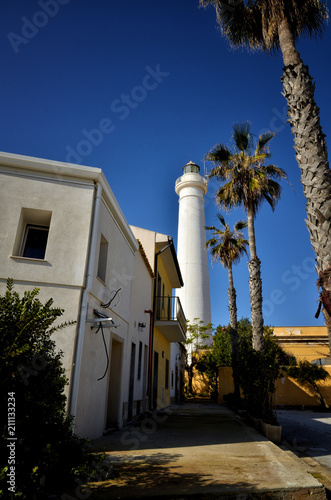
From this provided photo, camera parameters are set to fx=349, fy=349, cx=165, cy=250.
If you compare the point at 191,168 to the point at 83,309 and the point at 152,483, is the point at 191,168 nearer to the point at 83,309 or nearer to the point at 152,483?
the point at 83,309

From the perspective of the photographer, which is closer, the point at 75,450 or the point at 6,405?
the point at 6,405

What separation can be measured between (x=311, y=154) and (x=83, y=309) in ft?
16.0

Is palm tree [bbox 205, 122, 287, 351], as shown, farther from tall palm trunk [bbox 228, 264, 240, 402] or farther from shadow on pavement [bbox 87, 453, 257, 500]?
shadow on pavement [bbox 87, 453, 257, 500]

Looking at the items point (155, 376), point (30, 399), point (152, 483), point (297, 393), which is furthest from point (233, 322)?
point (30, 399)

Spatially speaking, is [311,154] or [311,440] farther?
[311,440]

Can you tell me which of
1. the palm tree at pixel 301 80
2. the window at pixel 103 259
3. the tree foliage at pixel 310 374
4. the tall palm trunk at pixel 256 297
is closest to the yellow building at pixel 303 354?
the tree foliage at pixel 310 374

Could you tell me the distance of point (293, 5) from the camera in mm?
6703

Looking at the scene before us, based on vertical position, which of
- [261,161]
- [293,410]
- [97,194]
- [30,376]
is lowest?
[293,410]

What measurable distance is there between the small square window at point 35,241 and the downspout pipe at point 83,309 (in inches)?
43.0

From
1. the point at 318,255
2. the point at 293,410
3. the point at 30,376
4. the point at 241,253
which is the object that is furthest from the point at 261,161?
the point at 293,410

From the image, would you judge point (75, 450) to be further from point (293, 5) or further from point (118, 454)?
point (293, 5)

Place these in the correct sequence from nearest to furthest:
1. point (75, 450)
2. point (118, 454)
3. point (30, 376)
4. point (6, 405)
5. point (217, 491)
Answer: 1. point (6, 405)
2. point (30, 376)
3. point (217, 491)
4. point (75, 450)
5. point (118, 454)

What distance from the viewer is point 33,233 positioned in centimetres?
764

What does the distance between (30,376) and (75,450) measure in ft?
4.76
